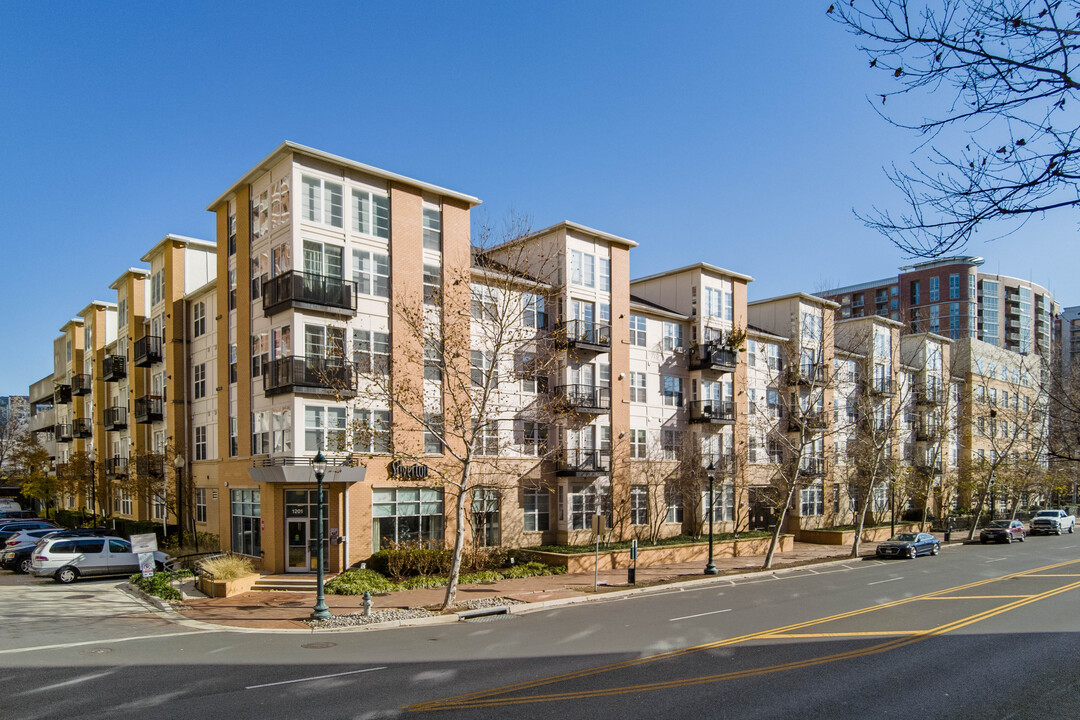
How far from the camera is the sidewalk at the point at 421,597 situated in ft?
69.1

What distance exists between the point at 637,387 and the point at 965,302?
354 ft

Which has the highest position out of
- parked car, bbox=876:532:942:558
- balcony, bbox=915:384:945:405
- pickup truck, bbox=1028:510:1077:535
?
balcony, bbox=915:384:945:405

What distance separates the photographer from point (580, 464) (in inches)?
1404

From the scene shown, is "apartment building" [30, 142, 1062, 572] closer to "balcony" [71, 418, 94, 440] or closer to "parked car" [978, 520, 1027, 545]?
"balcony" [71, 418, 94, 440]

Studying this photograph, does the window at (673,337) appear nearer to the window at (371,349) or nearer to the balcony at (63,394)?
the window at (371,349)

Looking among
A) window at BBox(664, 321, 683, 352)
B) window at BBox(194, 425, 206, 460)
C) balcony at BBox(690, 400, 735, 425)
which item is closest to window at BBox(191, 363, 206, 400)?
window at BBox(194, 425, 206, 460)

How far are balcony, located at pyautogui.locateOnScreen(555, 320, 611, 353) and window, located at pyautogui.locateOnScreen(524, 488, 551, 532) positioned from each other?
710 centimetres

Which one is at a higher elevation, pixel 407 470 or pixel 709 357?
pixel 709 357

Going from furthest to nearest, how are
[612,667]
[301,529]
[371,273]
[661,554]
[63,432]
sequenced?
[63,432] < [661,554] < [371,273] < [301,529] < [612,667]

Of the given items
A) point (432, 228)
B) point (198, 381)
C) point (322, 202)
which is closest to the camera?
point (322, 202)

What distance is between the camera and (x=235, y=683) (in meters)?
13.2

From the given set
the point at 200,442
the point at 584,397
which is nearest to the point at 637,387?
the point at 584,397

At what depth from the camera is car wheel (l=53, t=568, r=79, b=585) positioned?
28562 mm

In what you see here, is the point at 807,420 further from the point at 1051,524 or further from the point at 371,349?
the point at 1051,524
